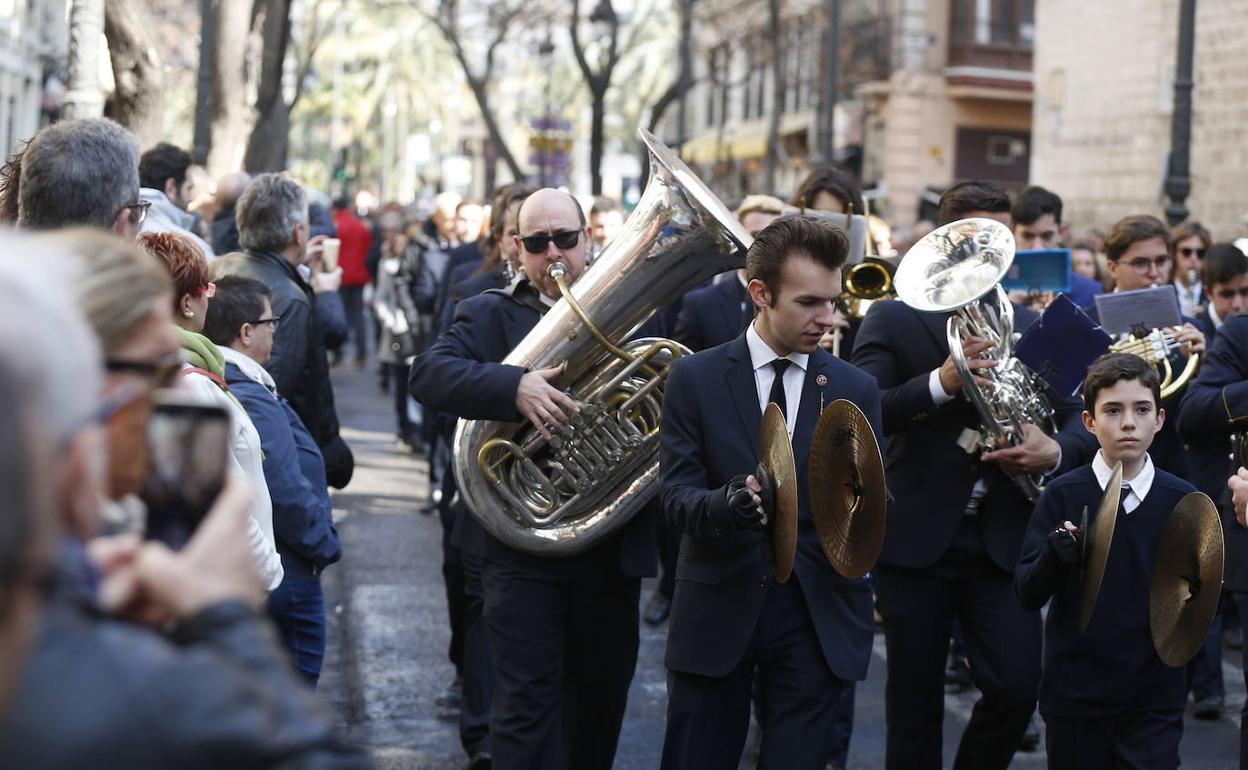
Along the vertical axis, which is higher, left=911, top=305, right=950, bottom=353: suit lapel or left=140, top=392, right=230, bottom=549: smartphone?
left=911, top=305, right=950, bottom=353: suit lapel

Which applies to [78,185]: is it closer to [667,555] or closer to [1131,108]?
[667,555]

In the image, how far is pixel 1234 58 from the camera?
22.0 metres

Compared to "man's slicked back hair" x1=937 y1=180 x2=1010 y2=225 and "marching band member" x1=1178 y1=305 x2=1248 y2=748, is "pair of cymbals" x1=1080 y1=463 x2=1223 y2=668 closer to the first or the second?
Result: "marching band member" x1=1178 y1=305 x2=1248 y2=748

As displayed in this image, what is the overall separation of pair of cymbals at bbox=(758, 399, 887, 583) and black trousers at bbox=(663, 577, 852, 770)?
0.23m


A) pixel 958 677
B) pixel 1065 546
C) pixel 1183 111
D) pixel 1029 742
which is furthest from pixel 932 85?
pixel 1065 546

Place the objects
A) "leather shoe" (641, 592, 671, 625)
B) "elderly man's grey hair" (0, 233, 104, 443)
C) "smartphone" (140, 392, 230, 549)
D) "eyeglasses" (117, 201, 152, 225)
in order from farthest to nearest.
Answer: "leather shoe" (641, 592, 671, 625)
"eyeglasses" (117, 201, 152, 225)
"smartphone" (140, 392, 230, 549)
"elderly man's grey hair" (0, 233, 104, 443)

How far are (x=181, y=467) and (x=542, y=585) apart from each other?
134 inches

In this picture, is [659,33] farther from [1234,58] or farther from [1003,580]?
[1003,580]

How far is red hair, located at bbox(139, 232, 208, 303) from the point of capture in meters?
4.54

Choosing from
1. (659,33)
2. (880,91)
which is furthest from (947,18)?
(659,33)

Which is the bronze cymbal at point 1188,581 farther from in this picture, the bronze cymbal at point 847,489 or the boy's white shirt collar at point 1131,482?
the bronze cymbal at point 847,489

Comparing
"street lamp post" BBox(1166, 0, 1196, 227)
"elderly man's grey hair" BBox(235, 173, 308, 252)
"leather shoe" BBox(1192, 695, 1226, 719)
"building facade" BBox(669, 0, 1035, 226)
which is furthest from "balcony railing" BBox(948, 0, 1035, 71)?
"elderly man's grey hair" BBox(235, 173, 308, 252)

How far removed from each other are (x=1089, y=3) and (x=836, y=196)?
1990cm

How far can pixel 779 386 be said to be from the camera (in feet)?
16.0
